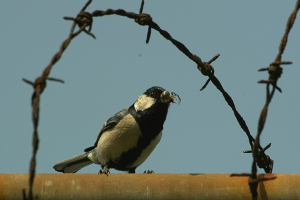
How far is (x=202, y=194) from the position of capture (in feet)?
8.61

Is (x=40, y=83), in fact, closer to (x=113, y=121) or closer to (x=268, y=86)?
(x=268, y=86)

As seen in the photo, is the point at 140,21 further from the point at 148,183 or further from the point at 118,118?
the point at 118,118

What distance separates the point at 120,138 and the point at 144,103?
0.43m

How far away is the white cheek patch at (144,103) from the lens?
15.8ft

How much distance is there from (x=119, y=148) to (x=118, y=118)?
12.2 inches

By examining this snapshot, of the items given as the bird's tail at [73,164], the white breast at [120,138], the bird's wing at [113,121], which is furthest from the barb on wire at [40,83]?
the bird's tail at [73,164]

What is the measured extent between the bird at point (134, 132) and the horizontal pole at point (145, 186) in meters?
2.00

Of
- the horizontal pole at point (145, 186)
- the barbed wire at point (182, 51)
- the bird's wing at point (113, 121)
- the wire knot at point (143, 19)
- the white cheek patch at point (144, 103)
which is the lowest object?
the horizontal pole at point (145, 186)

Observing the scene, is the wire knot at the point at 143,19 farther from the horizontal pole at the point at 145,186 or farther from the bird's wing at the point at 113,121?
the bird's wing at the point at 113,121

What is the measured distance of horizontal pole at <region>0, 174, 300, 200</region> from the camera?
2.58m

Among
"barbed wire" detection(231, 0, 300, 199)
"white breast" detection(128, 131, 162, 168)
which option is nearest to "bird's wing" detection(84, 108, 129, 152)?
"white breast" detection(128, 131, 162, 168)

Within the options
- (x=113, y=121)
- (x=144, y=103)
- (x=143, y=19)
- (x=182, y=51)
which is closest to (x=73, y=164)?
(x=113, y=121)

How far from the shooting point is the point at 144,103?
4.85m

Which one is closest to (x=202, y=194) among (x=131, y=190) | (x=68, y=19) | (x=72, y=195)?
(x=131, y=190)
